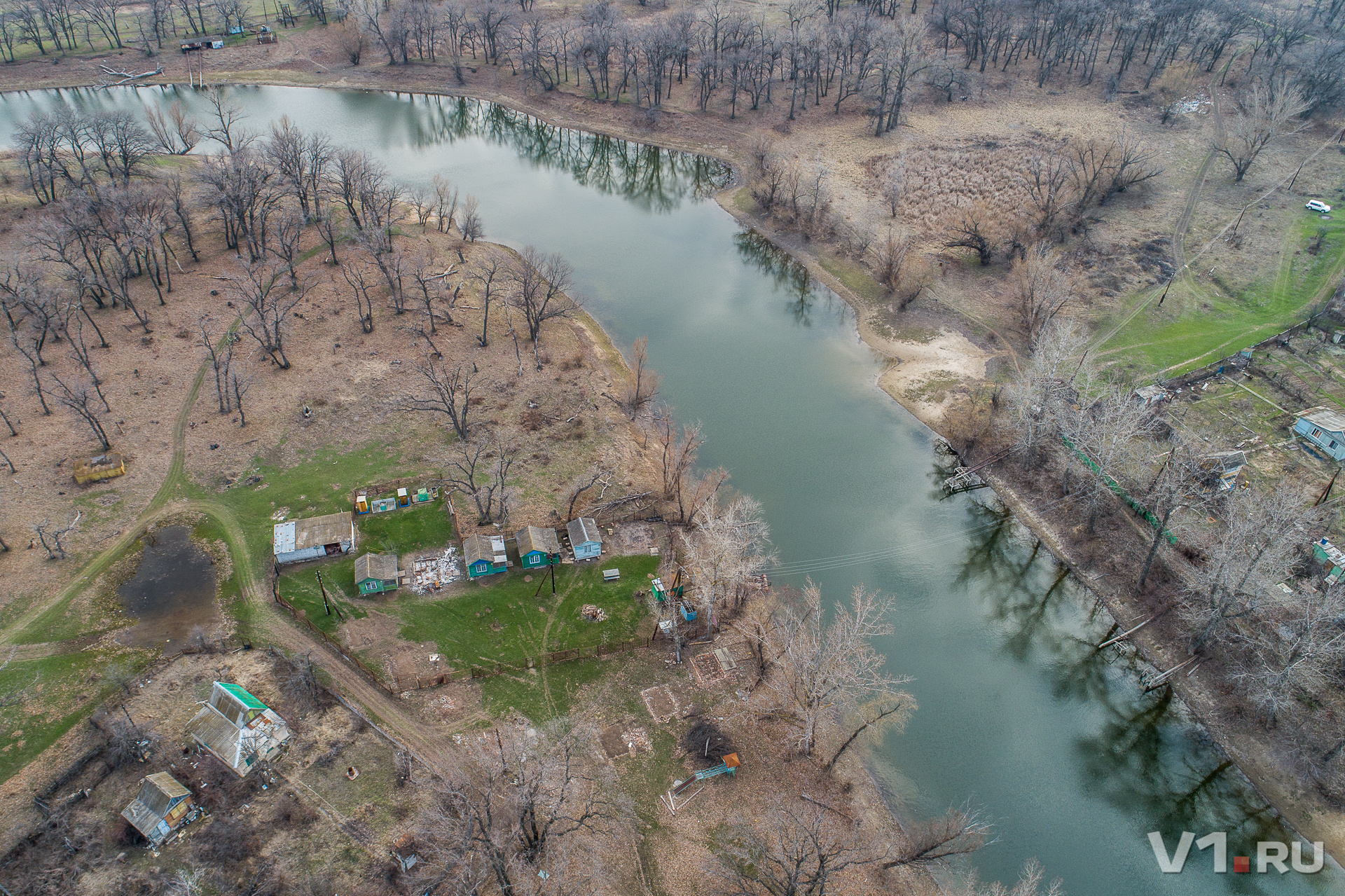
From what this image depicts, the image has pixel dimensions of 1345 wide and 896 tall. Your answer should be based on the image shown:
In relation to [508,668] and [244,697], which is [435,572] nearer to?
[508,668]

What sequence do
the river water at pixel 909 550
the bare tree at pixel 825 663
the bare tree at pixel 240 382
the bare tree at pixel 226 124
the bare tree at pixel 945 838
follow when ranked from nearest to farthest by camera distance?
1. the bare tree at pixel 945 838
2. the bare tree at pixel 825 663
3. the river water at pixel 909 550
4. the bare tree at pixel 240 382
5. the bare tree at pixel 226 124

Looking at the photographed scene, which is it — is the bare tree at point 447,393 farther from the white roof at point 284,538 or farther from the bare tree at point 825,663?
the bare tree at point 825,663

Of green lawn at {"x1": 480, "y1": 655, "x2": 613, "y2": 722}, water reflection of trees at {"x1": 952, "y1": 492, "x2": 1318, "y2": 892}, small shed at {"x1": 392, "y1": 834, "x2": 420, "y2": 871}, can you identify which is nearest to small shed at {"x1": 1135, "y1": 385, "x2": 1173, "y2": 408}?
water reflection of trees at {"x1": 952, "y1": 492, "x2": 1318, "y2": 892}

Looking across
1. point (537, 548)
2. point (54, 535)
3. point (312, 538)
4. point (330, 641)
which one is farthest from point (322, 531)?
point (54, 535)

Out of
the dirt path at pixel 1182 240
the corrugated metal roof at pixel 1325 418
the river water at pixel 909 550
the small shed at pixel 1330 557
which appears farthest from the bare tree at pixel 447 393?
the corrugated metal roof at pixel 1325 418

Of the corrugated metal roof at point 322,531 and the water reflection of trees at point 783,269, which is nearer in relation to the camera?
the corrugated metal roof at point 322,531

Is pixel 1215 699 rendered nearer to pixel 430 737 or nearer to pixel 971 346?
pixel 971 346

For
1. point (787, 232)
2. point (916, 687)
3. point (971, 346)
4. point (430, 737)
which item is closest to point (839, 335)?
point (971, 346)
